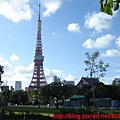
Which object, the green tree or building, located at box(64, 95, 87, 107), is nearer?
the green tree

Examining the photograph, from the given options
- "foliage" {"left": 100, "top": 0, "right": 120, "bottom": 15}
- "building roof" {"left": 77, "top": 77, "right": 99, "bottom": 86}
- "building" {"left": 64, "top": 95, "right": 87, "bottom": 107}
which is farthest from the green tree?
"foliage" {"left": 100, "top": 0, "right": 120, "bottom": 15}

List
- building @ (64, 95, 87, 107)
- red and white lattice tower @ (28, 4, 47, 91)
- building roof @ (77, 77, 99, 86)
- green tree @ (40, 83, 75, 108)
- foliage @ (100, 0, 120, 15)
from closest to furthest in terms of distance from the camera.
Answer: foliage @ (100, 0, 120, 15), building roof @ (77, 77, 99, 86), green tree @ (40, 83, 75, 108), building @ (64, 95, 87, 107), red and white lattice tower @ (28, 4, 47, 91)

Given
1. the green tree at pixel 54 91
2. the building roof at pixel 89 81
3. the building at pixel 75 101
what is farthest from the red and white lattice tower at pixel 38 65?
the green tree at pixel 54 91

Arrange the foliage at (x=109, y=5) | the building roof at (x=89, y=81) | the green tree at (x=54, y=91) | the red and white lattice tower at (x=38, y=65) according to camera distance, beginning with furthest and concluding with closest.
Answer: the red and white lattice tower at (x=38, y=65) → the green tree at (x=54, y=91) → the building roof at (x=89, y=81) → the foliage at (x=109, y=5)

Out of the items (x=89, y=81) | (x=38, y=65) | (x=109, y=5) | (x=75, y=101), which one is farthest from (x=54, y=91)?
(x=38, y=65)

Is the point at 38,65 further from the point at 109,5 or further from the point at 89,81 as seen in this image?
the point at 109,5

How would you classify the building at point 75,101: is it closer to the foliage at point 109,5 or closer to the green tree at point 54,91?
the green tree at point 54,91

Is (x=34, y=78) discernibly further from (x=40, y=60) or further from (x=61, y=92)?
(x=61, y=92)

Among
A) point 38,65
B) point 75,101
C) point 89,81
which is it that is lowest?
point 75,101

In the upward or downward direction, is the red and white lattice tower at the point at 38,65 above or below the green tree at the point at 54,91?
above

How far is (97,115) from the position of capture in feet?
59.4

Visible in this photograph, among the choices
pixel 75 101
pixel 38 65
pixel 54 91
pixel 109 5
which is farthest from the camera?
pixel 38 65

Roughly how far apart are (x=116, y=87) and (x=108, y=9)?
81.8m

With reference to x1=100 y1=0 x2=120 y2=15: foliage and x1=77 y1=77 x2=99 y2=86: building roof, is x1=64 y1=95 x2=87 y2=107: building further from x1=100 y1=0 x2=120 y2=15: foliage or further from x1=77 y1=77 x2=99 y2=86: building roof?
x1=100 y1=0 x2=120 y2=15: foliage
